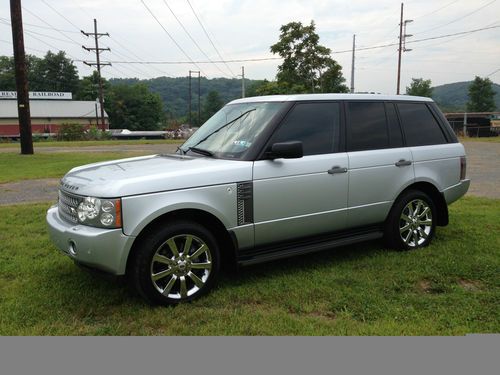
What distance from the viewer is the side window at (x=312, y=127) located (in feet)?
15.5

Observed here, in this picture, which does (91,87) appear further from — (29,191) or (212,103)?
(29,191)

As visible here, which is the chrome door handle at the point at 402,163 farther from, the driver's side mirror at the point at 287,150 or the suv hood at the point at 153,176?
the suv hood at the point at 153,176

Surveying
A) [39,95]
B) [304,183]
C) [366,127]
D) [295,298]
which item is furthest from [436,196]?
[39,95]

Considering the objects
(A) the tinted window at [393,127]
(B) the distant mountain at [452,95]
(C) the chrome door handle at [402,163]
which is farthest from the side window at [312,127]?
(B) the distant mountain at [452,95]

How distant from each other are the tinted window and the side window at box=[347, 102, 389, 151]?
0.06m

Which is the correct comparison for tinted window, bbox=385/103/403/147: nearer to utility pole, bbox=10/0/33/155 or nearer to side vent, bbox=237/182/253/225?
side vent, bbox=237/182/253/225


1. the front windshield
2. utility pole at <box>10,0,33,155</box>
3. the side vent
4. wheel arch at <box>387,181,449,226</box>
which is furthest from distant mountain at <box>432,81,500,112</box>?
the side vent

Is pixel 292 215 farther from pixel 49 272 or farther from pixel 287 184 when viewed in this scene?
pixel 49 272

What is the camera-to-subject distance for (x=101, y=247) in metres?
3.71

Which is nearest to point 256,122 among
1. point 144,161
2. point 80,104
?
point 144,161

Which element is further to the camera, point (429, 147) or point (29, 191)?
point (29, 191)

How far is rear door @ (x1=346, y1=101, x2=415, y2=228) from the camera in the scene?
16.7 ft

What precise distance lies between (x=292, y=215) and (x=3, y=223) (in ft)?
15.0

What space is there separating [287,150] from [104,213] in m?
1.69
